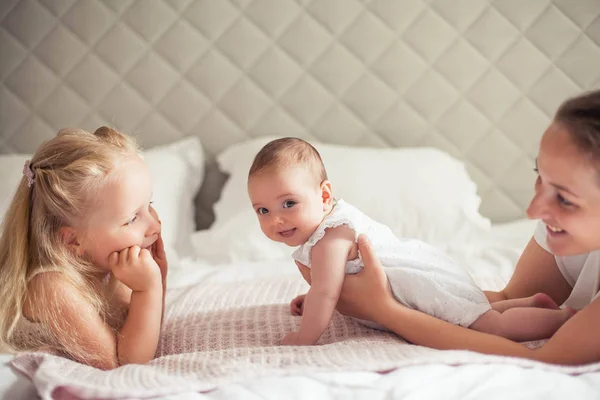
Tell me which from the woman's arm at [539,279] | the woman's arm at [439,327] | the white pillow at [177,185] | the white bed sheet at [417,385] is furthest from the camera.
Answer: the white pillow at [177,185]

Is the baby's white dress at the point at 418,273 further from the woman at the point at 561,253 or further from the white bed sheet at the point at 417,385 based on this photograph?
the white bed sheet at the point at 417,385

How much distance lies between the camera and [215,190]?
2.71 meters

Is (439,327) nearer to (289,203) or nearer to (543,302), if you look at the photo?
(543,302)

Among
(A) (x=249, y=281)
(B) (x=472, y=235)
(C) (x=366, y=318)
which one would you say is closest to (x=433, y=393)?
(C) (x=366, y=318)

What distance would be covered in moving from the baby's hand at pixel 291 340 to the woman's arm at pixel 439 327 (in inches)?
5.6

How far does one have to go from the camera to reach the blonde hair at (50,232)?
4.23ft

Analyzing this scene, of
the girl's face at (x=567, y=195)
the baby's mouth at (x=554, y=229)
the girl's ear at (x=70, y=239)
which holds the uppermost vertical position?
the girl's face at (x=567, y=195)

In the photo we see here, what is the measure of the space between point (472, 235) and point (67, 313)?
1533 mm

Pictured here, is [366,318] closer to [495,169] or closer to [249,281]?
[249,281]

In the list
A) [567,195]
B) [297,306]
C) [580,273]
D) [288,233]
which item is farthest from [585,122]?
[297,306]

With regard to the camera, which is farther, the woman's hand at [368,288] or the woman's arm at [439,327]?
the woman's hand at [368,288]

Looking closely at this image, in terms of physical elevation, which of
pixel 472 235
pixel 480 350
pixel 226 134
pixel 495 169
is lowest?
pixel 226 134

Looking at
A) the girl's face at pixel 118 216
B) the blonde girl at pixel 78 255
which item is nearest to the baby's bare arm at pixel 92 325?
the blonde girl at pixel 78 255

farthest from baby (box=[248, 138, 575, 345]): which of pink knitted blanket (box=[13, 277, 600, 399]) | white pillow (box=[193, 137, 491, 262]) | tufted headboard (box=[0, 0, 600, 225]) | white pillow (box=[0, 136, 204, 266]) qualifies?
tufted headboard (box=[0, 0, 600, 225])
